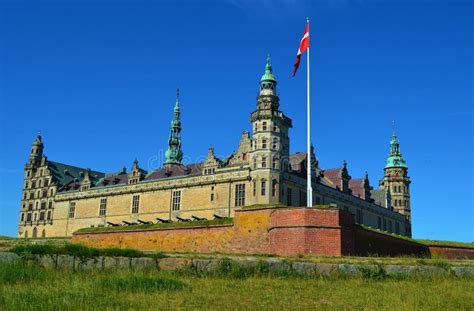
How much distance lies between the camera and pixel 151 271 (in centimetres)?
1418

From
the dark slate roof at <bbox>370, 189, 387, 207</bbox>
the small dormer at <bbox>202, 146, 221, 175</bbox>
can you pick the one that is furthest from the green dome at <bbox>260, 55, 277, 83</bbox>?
the dark slate roof at <bbox>370, 189, 387, 207</bbox>

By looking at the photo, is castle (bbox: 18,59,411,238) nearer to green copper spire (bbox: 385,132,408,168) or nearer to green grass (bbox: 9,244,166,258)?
green copper spire (bbox: 385,132,408,168)

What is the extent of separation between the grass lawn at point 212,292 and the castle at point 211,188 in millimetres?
26146

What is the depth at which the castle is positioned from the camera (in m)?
54.6

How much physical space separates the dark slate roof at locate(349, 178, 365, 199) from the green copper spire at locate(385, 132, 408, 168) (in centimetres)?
1673

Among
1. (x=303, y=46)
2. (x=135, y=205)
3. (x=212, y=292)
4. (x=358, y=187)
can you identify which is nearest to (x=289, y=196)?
(x=135, y=205)

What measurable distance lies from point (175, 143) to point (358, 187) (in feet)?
113

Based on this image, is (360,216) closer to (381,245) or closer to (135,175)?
(135,175)

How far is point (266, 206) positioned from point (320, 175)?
36.9 m

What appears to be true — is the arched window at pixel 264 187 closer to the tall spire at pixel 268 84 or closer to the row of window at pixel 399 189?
the tall spire at pixel 268 84

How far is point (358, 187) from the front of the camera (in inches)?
3081

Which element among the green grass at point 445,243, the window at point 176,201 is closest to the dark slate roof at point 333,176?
the window at point 176,201

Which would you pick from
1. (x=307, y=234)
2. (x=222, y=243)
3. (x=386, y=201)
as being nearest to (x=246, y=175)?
(x=222, y=243)

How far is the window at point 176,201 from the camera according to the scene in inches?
2398
